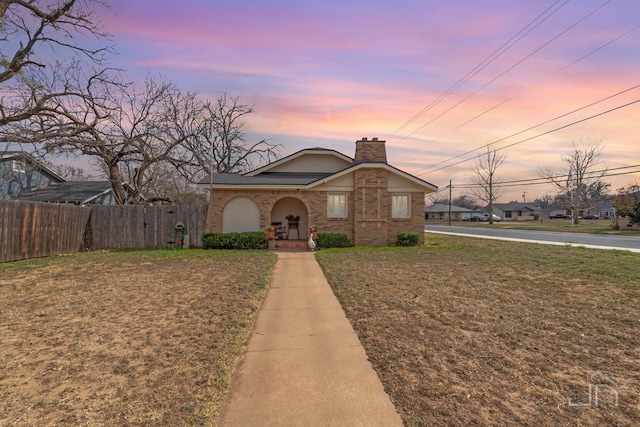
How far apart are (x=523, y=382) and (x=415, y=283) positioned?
4.32 meters

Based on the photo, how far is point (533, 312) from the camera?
17.4 ft

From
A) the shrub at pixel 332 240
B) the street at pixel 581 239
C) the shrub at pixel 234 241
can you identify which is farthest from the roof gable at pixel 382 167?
the street at pixel 581 239

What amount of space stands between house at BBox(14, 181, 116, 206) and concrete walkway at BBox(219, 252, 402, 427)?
76.4ft

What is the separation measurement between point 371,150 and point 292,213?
18.3ft

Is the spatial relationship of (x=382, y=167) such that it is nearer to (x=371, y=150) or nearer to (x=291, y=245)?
(x=371, y=150)

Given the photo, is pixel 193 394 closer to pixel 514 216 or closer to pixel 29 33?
pixel 29 33

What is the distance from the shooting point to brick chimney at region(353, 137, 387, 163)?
58.4 ft

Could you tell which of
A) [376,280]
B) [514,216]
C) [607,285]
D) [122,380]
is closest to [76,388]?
[122,380]

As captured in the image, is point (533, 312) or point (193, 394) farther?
point (533, 312)

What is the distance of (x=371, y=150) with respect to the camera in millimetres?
17844

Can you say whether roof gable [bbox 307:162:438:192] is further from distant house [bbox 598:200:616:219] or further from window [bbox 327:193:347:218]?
distant house [bbox 598:200:616:219]

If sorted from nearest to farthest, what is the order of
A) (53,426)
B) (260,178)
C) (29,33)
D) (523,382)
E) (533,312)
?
(53,426)
(523,382)
(533,312)
(29,33)
(260,178)

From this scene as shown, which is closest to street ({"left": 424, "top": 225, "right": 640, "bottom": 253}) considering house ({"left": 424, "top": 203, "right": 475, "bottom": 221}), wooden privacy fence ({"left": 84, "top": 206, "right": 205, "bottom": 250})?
wooden privacy fence ({"left": 84, "top": 206, "right": 205, "bottom": 250})

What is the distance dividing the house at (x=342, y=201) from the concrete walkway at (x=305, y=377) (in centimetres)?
1003
